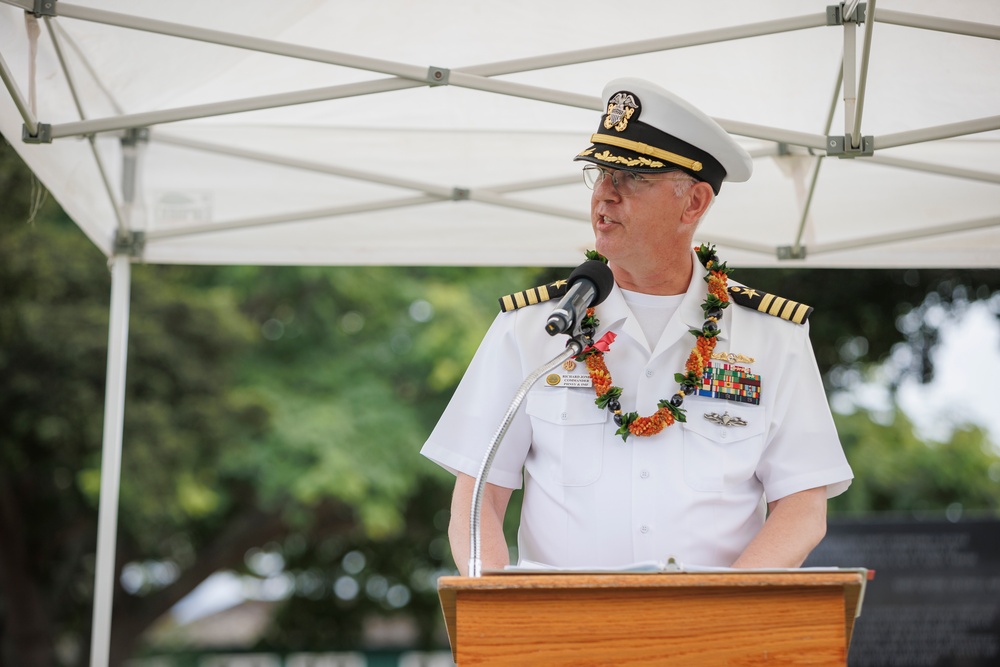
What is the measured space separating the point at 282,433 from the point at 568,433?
34.5 ft

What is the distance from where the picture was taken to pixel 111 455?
14.9ft

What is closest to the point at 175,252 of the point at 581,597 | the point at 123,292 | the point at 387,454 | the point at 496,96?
the point at 123,292

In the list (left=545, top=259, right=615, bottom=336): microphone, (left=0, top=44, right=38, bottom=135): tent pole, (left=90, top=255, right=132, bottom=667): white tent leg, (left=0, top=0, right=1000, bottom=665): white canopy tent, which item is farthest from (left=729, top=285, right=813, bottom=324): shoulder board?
(left=90, top=255, right=132, bottom=667): white tent leg

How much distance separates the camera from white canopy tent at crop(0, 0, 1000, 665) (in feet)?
11.8

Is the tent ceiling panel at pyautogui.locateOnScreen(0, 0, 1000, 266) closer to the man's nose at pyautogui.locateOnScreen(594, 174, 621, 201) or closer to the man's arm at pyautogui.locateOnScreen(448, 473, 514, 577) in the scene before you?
the man's nose at pyautogui.locateOnScreen(594, 174, 621, 201)

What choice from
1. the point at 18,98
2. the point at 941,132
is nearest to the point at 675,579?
the point at 941,132

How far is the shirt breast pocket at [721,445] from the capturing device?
272 centimetres

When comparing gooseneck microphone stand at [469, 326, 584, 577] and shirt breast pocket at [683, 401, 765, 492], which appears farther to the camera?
shirt breast pocket at [683, 401, 765, 492]

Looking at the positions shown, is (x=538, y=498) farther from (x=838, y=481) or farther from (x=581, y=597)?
(x=581, y=597)

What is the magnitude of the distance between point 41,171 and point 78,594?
11.3m

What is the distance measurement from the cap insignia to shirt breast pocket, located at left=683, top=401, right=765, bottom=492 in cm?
69

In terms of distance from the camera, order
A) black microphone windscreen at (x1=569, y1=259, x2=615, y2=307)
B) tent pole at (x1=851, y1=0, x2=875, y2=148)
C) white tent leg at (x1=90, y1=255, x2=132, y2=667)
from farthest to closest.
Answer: white tent leg at (x1=90, y1=255, x2=132, y2=667) < tent pole at (x1=851, y1=0, x2=875, y2=148) < black microphone windscreen at (x1=569, y1=259, x2=615, y2=307)

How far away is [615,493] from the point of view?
2.72 metres

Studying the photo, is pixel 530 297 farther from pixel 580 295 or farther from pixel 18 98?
pixel 18 98
